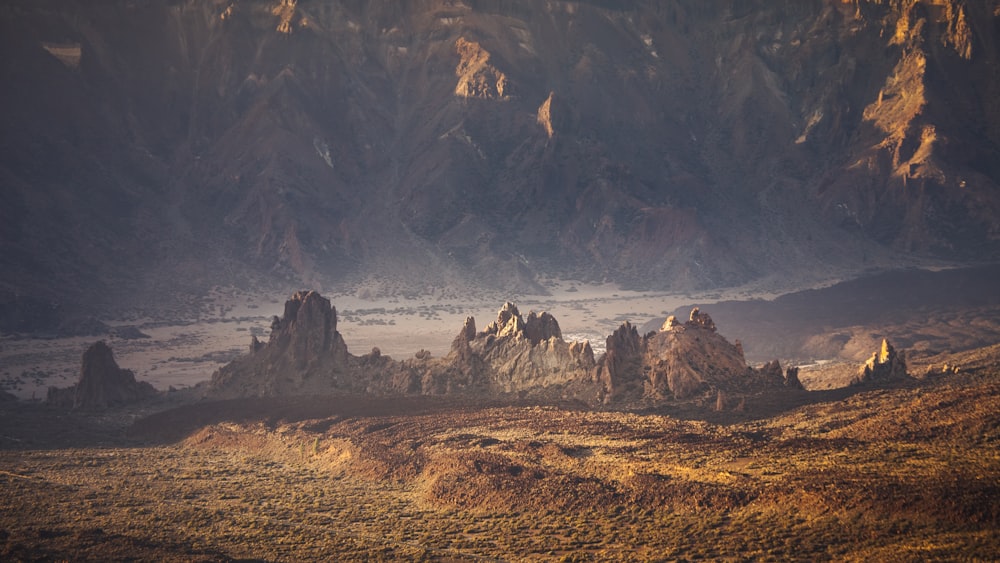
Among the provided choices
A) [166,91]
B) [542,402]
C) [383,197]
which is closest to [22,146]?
[166,91]

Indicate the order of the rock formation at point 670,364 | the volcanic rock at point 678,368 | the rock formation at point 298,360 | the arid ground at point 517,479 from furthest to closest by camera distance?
1. the rock formation at point 298,360
2. the rock formation at point 670,364
3. the volcanic rock at point 678,368
4. the arid ground at point 517,479

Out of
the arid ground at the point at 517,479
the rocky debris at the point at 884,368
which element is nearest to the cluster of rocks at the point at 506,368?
the rocky debris at the point at 884,368

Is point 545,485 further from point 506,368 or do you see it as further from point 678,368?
point 506,368

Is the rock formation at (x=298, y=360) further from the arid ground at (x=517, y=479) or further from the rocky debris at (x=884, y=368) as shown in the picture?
the rocky debris at (x=884, y=368)

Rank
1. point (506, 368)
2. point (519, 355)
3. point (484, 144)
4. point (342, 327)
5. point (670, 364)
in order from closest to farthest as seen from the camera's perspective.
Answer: point (670, 364), point (506, 368), point (519, 355), point (342, 327), point (484, 144)

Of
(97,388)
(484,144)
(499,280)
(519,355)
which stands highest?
(484,144)

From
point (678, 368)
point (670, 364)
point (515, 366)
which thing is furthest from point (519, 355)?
point (678, 368)
